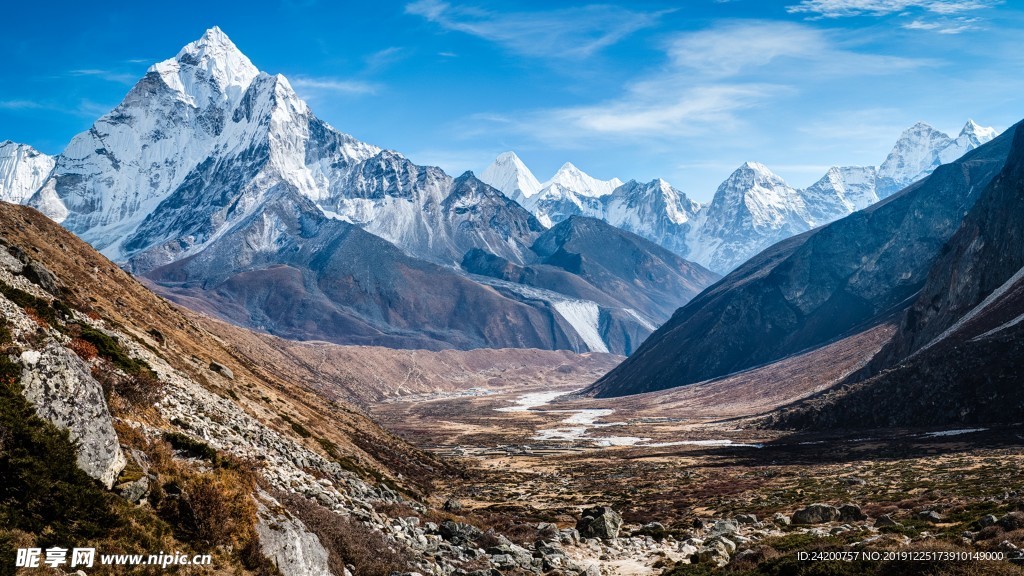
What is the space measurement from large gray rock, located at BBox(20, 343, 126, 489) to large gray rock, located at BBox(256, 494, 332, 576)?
404 centimetres

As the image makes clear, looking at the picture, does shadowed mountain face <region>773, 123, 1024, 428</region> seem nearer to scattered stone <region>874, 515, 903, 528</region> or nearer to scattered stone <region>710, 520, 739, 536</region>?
scattered stone <region>710, 520, 739, 536</region>

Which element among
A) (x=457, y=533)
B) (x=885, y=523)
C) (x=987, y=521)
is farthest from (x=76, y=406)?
(x=885, y=523)

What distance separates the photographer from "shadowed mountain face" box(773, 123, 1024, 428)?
92688 millimetres

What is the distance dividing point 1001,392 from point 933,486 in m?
57.4

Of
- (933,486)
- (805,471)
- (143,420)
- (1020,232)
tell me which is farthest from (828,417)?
(143,420)

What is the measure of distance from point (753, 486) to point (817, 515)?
24.0 metres

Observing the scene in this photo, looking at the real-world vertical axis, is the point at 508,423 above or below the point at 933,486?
below

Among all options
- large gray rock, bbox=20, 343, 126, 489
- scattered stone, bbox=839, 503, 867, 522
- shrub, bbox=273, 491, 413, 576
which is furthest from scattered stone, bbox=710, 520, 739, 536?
large gray rock, bbox=20, 343, 126, 489

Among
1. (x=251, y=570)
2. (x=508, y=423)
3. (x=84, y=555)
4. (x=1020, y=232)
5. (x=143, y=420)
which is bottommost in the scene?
(x=508, y=423)

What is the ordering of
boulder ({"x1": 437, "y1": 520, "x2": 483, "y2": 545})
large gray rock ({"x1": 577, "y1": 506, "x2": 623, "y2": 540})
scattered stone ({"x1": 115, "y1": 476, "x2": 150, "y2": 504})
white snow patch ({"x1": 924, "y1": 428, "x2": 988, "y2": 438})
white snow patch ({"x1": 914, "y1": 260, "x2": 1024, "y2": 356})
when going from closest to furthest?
scattered stone ({"x1": 115, "y1": 476, "x2": 150, "y2": 504}) → boulder ({"x1": 437, "y1": 520, "x2": 483, "y2": 545}) → large gray rock ({"x1": 577, "y1": 506, "x2": 623, "y2": 540}) → white snow patch ({"x1": 924, "y1": 428, "x2": 988, "y2": 438}) → white snow patch ({"x1": 914, "y1": 260, "x2": 1024, "y2": 356})

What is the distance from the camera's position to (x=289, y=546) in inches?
739

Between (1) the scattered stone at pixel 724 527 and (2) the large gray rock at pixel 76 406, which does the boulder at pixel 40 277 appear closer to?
(2) the large gray rock at pixel 76 406

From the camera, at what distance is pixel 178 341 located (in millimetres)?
52000

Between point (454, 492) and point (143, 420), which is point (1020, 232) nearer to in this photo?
point (454, 492)
